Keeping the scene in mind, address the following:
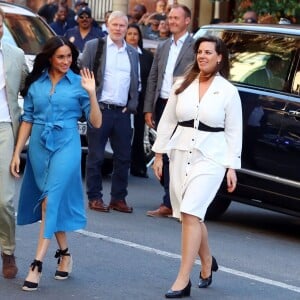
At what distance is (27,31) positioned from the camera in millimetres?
14664

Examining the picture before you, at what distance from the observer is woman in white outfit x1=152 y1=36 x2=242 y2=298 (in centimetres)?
790

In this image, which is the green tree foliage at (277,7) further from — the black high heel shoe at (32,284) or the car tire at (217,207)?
the black high heel shoe at (32,284)

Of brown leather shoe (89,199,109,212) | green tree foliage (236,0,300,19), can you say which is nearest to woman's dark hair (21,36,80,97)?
brown leather shoe (89,199,109,212)

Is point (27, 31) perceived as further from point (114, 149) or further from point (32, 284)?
point (32, 284)

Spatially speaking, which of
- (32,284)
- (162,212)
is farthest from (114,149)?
(32,284)

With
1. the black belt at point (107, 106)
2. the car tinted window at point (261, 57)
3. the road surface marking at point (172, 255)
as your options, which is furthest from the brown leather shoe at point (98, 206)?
the car tinted window at point (261, 57)

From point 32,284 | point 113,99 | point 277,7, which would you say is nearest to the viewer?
point 32,284

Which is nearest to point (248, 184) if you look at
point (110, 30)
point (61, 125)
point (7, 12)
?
point (110, 30)

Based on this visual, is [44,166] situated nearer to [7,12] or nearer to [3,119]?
[3,119]

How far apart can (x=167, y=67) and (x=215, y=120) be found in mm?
3595

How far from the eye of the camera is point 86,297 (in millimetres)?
7840

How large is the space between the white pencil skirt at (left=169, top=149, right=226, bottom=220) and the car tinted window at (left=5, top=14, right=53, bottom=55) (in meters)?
6.55

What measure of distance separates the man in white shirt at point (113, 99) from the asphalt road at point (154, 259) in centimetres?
32

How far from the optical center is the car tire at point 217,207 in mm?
11398
